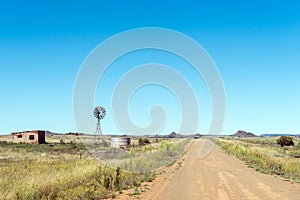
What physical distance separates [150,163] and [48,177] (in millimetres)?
9675

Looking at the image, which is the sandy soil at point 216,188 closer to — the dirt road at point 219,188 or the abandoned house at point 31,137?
the dirt road at point 219,188

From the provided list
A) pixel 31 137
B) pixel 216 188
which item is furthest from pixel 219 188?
pixel 31 137

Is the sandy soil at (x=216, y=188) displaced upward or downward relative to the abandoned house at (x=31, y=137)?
downward

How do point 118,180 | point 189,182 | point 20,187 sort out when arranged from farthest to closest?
1. point 189,182
2. point 118,180
3. point 20,187

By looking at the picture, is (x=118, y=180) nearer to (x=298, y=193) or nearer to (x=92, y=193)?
(x=92, y=193)

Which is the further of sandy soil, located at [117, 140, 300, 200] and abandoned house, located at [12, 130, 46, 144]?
abandoned house, located at [12, 130, 46, 144]

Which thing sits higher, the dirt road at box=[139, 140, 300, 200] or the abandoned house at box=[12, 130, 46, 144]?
the abandoned house at box=[12, 130, 46, 144]

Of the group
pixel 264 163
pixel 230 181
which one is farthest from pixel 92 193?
pixel 264 163

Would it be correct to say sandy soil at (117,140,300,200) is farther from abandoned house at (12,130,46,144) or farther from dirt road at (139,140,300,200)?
abandoned house at (12,130,46,144)

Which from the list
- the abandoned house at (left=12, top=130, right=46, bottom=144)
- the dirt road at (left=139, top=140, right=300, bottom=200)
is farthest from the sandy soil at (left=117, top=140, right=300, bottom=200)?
the abandoned house at (left=12, top=130, right=46, bottom=144)

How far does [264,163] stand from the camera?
76.2ft

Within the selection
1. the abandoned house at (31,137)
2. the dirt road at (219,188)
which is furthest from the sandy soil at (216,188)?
the abandoned house at (31,137)

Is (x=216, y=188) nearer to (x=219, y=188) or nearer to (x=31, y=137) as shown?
(x=219, y=188)

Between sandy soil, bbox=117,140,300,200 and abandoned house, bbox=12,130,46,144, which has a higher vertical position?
abandoned house, bbox=12,130,46,144
